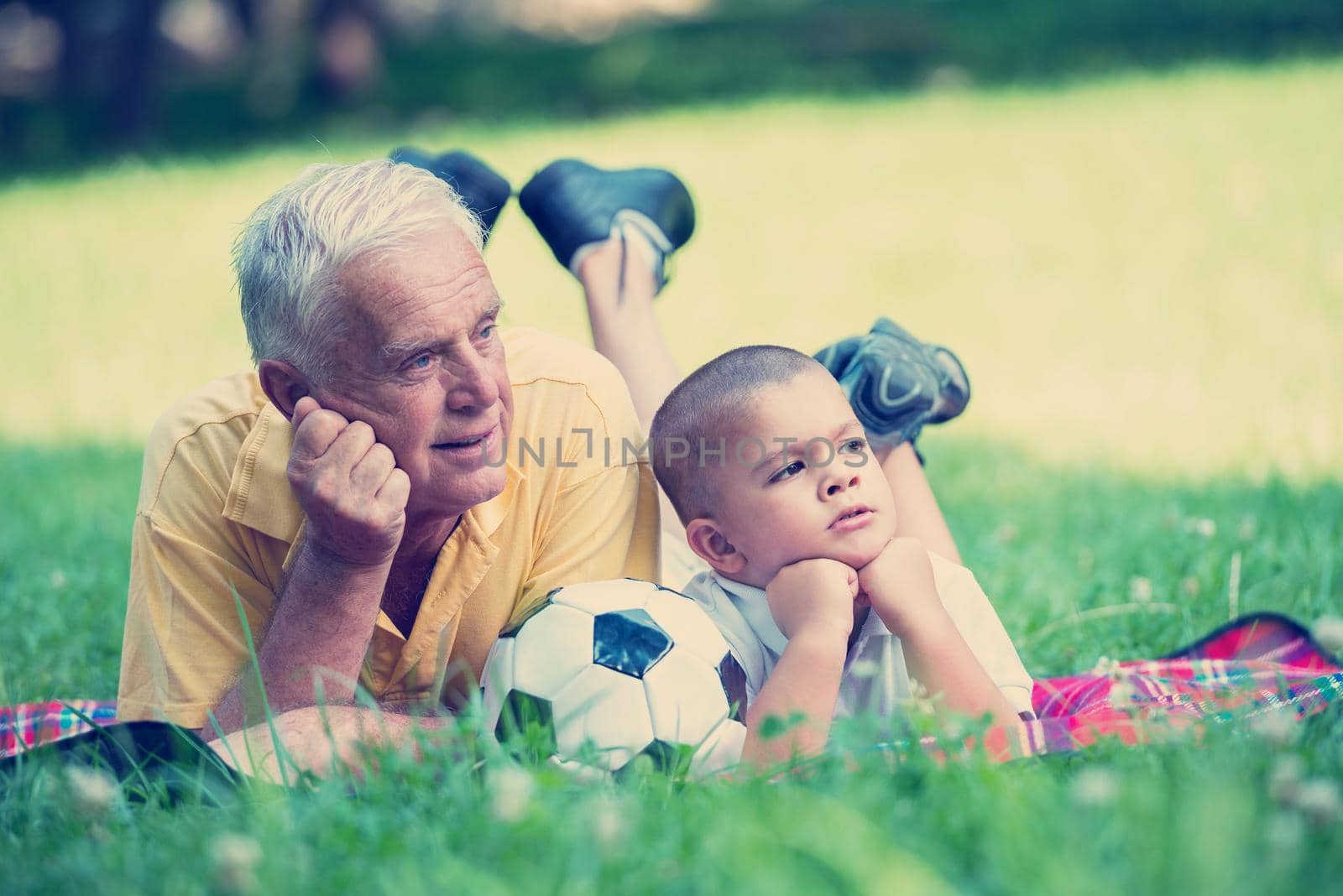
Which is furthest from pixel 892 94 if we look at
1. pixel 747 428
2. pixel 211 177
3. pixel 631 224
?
pixel 747 428

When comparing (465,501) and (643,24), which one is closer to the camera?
(465,501)

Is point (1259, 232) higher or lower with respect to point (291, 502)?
higher

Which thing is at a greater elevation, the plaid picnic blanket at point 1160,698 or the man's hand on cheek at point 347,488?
the man's hand on cheek at point 347,488

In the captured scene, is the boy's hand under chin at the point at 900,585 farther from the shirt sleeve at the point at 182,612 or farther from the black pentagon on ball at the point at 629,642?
the shirt sleeve at the point at 182,612

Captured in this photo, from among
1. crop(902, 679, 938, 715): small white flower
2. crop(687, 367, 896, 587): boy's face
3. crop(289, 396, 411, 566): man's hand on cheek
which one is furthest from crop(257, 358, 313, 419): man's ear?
crop(902, 679, 938, 715): small white flower

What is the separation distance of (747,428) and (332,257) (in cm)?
91

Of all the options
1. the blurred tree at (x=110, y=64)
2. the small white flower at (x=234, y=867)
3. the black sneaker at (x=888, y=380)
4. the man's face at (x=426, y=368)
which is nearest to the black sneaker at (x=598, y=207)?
the black sneaker at (x=888, y=380)

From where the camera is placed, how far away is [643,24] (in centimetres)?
1961

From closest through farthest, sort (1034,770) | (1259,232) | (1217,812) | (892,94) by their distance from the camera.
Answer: (1217,812)
(1034,770)
(1259,232)
(892,94)

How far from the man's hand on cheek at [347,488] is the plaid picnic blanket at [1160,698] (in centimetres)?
54

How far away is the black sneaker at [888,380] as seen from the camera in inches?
124

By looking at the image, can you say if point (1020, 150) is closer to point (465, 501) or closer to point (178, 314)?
point (178, 314)

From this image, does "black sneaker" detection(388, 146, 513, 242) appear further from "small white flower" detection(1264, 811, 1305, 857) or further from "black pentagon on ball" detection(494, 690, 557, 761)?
"small white flower" detection(1264, 811, 1305, 857)

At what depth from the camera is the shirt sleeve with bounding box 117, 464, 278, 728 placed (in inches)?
102
